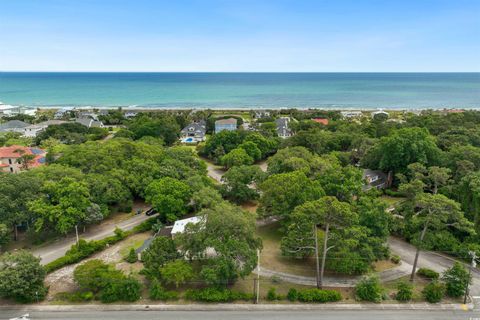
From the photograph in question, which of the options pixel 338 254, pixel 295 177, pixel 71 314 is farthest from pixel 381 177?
pixel 71 314

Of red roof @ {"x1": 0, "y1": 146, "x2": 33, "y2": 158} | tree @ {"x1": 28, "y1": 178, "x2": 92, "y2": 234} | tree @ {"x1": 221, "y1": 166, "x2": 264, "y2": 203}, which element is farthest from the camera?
red roof @ {"x1": 0, "y1": 146, "x2": 33, "y2": 158}

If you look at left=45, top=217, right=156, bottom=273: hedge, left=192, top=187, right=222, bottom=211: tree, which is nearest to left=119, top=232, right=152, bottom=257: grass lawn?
left=45, top=217, right=156, bottom=273: hedge

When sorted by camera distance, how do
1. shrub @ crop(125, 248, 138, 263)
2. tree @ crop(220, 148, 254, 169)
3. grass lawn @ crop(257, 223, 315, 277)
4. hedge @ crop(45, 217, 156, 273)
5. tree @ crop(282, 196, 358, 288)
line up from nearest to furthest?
tree @ crop(282, 196, 358, 288) < hedge @ crop(45, 217, 156, 273) < grass lawn @ crop(257, 223, 315, 277) < shrub @ crop(125, 248, 138, 263) < tree @ crop(220, 148, 254, 169)

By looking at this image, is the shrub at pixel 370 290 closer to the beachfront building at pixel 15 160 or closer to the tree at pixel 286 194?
the tree at pixel 286 194

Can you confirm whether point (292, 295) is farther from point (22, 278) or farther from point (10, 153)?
point (10, 153)

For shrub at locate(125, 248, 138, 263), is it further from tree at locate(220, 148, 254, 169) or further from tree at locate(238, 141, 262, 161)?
tree at locate(238, 141, 262, 161)

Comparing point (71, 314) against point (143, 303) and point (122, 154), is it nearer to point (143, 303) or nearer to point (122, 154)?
point (143, 303)
